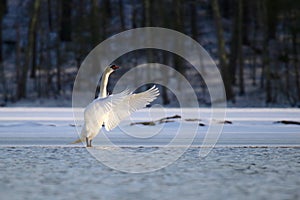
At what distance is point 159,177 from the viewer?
891 centimetres

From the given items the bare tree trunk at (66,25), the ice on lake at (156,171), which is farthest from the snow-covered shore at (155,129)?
the bare tree trunk at (66,25)

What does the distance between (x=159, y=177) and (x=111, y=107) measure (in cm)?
328

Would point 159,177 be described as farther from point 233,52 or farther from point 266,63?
point 233,52

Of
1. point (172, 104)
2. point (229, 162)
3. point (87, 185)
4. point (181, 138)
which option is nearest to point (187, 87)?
point (172, 104)

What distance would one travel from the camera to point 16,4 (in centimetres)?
5134

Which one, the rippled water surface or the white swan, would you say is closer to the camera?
the rippled water surface

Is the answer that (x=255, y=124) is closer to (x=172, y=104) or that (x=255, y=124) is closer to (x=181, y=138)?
(x=181, y=138)

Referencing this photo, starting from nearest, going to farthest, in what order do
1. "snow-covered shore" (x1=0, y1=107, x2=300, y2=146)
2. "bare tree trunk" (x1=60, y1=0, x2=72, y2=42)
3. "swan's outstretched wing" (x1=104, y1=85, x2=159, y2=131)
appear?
"swan's outstretched wing" (x1=104, y1=85, x2=159, y2=131), "snow-covered shore" (x1=0, y1=107, x2=300, y2=146), "bare tree trunk" (x1=60, y1=0, x2=72, y2=42)

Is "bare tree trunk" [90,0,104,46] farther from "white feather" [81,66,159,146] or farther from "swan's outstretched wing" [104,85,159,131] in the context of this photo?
"swan's outstretched wing" [104,85,159,131]

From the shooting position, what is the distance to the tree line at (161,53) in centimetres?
3369

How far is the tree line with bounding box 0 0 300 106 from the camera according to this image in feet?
111

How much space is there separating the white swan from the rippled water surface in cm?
66

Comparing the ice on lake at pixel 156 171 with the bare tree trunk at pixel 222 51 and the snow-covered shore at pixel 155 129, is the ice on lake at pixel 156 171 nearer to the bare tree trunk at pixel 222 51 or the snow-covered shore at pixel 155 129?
the snow-covered shore at pixel 155 129

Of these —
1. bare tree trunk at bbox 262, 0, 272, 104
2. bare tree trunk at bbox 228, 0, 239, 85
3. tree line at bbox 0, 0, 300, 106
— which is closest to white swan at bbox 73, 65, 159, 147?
A: tree line at bbox 0, 0, 300, 106
